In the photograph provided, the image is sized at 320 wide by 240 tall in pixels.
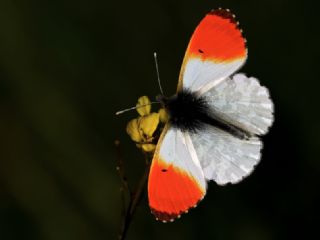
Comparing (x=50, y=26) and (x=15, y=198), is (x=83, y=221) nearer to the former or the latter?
(x=15, y=198)

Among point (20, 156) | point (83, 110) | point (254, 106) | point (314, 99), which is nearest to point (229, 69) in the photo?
point (254, 106)

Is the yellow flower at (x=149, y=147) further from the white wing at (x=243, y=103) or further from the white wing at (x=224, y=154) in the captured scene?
the white wing at (x=243, y=103)

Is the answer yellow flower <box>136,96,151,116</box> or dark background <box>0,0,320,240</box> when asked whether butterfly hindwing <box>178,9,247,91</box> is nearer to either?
yellow flower <box>136,96,151,116</box>

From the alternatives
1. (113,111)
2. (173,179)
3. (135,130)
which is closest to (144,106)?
(135,130)

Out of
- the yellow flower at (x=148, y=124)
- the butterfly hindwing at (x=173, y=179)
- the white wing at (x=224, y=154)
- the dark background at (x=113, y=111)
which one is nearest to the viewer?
the butterfly hindwing at (x=173, y=179)

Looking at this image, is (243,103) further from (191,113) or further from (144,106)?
(144,106)

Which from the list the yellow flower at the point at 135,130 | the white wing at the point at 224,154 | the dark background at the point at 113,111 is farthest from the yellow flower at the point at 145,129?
the dark background at the point at 113,111

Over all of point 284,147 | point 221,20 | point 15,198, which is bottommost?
point 284,147
